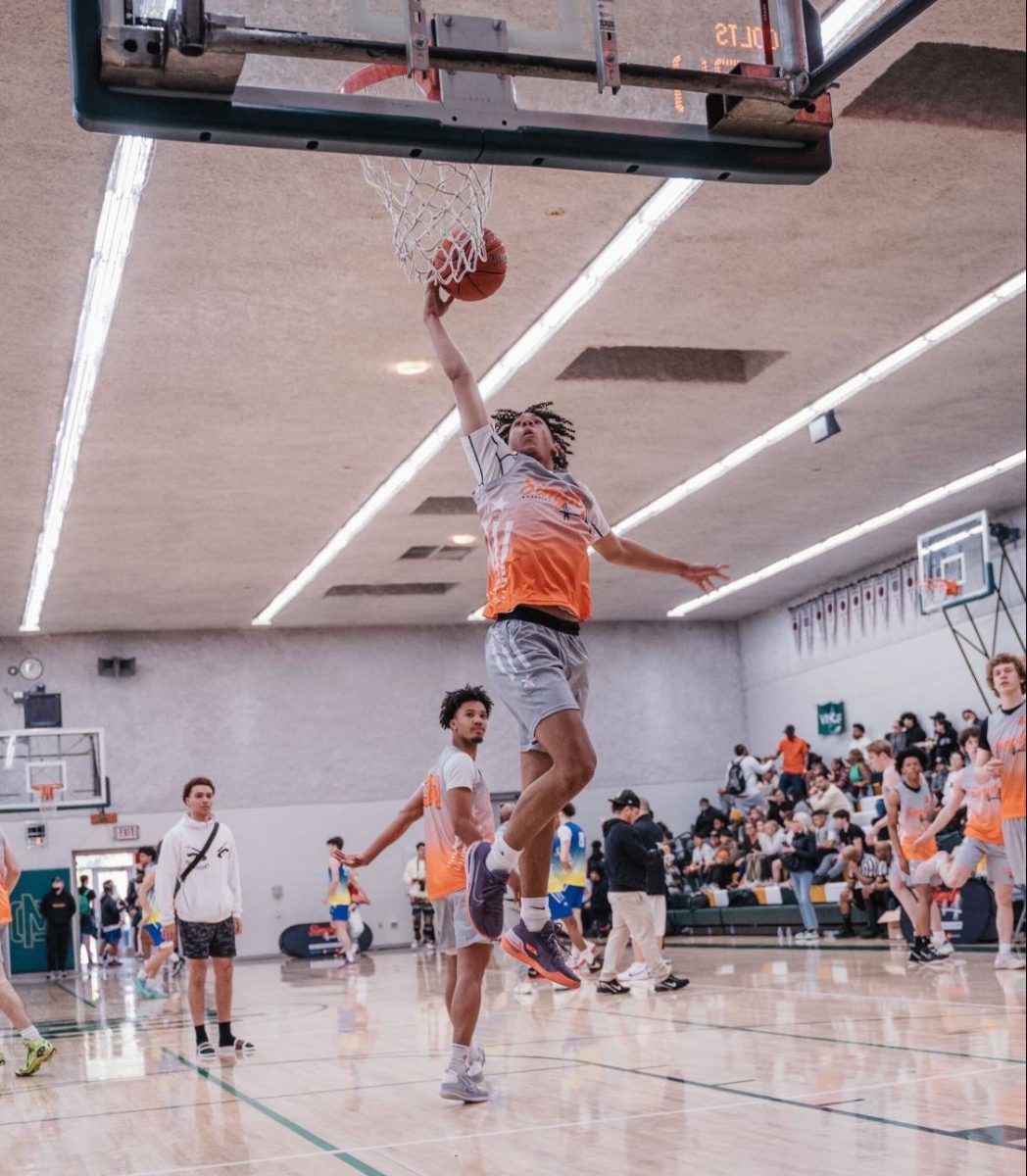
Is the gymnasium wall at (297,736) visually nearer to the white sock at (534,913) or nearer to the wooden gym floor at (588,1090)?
the wooden gym floor at (588,1090)

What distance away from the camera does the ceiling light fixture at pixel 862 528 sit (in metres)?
20.8

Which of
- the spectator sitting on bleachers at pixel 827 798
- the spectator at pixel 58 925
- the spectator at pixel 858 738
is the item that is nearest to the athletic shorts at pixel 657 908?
the spectator sitting on bleachers at pixel 827 798

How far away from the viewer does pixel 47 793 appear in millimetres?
25297

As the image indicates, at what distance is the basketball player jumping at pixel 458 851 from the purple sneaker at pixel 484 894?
4.11 feet

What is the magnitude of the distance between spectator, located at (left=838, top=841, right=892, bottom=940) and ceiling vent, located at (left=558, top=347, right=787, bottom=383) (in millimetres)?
6730

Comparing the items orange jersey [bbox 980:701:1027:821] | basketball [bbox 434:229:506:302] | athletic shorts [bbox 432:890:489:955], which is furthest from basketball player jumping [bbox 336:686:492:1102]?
orange jersey [bbox 980:701:1027:821]

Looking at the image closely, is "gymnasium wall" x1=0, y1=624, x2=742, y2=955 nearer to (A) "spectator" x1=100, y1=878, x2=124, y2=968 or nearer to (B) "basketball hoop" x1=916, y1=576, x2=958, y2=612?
(A) "spectator" x1=100, y1=878, x2=124, y2=968

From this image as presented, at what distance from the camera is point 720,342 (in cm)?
1503

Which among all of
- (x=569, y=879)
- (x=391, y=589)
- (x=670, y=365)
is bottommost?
(x=569, y=879)

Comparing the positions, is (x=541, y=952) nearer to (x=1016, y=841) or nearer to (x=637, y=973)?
(x=1016, y=841)

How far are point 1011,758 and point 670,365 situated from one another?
7.73 metres

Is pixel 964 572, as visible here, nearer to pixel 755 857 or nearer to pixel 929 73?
pixel 755 857

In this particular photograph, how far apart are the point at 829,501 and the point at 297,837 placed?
1214 cm

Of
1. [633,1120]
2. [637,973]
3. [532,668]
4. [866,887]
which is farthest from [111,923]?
[532,668]
